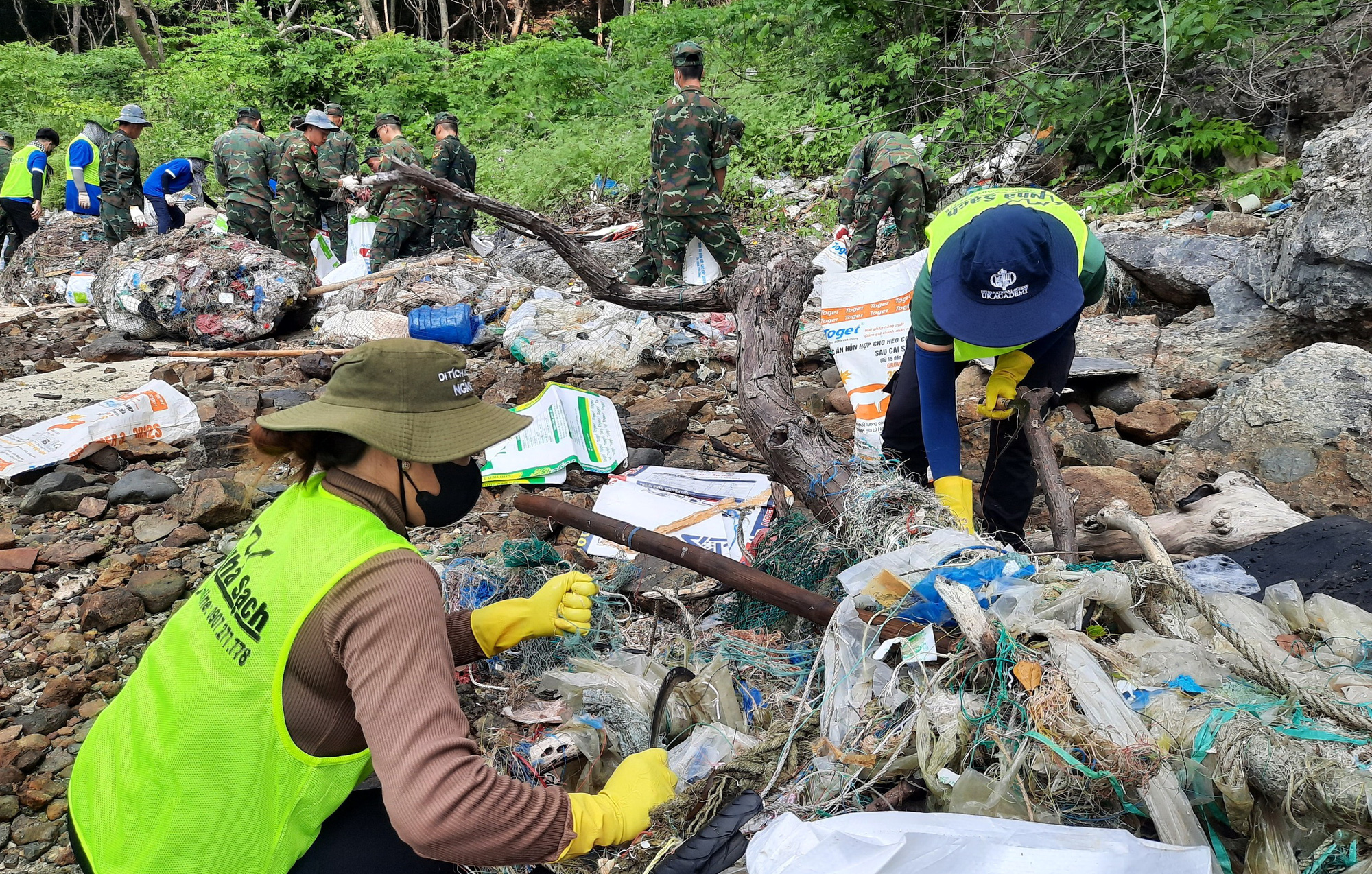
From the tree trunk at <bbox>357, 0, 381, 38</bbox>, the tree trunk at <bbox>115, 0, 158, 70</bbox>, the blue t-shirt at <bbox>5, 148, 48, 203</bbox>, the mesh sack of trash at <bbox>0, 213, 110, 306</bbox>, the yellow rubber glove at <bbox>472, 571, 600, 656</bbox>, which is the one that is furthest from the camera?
the tree trunk at <bbox>357, 0, 381, 38</bbox>

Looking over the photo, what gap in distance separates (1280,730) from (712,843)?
2.94ft

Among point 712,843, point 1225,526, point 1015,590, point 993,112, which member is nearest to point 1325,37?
point 993,112

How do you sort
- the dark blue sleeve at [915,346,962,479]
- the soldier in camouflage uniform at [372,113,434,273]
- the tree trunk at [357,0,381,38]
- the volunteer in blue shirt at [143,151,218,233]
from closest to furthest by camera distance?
the dark blue sleeve at [915,346,962,479] → the soldier in camouflage uniform at [372,113,434,273] → the volunteer in blue shirt at [143,151,218,233] → the tree trunk at [357,0,381,38]

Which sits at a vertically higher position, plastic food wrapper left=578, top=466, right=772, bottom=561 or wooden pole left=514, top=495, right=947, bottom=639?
wooden pole left=514, top=495, right=947, bottom=639

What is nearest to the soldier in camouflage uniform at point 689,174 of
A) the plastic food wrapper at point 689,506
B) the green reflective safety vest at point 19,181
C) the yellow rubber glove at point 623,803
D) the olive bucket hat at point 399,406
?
the plastic food wrapper at point 689,506

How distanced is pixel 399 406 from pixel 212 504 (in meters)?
2.65

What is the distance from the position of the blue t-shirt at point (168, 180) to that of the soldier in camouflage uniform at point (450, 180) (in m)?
3.59

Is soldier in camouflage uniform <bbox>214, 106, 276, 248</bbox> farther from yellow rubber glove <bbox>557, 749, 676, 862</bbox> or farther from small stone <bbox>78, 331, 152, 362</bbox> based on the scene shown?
yellow rubber glove <bbox>557, 749, 676, 862</bbox>

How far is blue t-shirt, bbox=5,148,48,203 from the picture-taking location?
9.31 meters

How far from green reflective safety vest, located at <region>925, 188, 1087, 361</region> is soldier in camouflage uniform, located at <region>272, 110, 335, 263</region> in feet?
24.1

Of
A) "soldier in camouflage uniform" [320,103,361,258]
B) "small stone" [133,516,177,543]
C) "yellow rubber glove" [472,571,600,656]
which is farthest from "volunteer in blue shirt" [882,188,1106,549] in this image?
"soldier in camouflage uniform" [320,103,361,258]

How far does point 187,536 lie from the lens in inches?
138

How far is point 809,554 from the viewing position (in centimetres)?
235

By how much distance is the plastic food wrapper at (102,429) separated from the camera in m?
4.02
